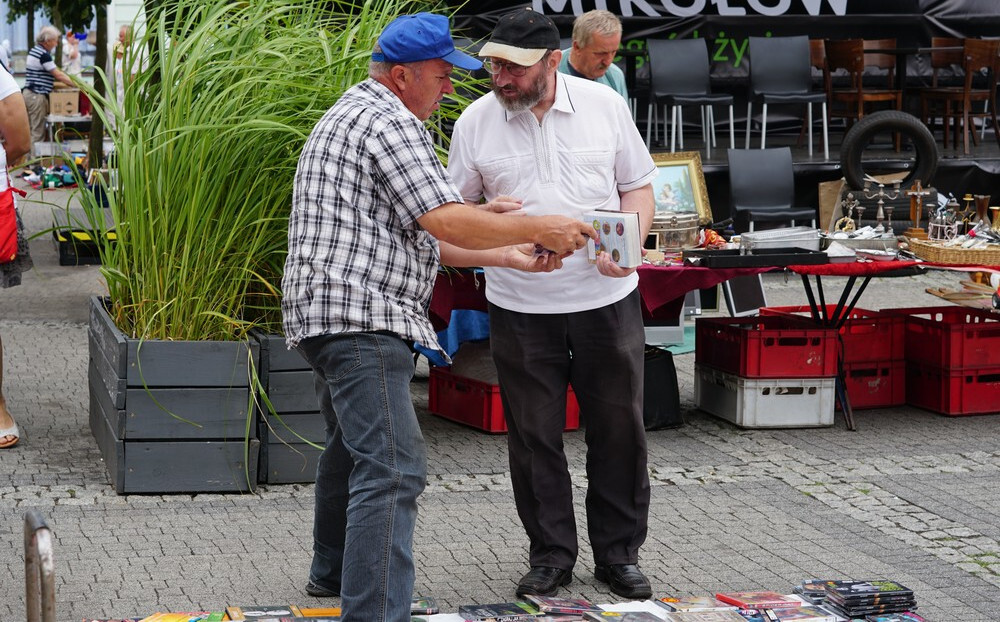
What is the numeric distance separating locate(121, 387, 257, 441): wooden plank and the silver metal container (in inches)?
94.1

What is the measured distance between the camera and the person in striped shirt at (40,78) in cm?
1923

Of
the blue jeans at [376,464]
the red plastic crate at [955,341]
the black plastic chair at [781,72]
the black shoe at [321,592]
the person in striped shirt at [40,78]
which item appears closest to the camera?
the blue jeans at [376,464]

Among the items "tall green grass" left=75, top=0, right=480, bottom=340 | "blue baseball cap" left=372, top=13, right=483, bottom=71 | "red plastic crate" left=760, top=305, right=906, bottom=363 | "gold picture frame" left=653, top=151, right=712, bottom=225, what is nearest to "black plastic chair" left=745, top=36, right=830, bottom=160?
"gold picture frame" left=653, top=151, right=712, bottom=225

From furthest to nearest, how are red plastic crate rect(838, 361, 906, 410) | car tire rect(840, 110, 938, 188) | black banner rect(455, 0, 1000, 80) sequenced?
1. black banner rect(455, 0, 1000, 80)
2. car tire rect(840, 110, 938, 188)
3. red plastic crate rect(838, 361, 906, 410)

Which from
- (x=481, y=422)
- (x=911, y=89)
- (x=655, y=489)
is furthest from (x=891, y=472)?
(x=911, y=89)

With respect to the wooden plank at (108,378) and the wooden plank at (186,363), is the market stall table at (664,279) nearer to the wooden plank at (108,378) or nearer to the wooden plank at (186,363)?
the wooden plank at (186,363)

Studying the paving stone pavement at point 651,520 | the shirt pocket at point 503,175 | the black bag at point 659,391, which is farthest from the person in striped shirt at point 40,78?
the shirt pocket at point 503,175

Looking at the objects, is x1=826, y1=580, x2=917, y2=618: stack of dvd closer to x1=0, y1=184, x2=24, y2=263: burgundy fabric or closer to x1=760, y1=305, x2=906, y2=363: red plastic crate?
x1=760, y1=305, x2=906, y2=363: red plastic crate

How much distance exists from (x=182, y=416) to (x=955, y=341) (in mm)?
3903

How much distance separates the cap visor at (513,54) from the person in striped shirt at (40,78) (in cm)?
1623

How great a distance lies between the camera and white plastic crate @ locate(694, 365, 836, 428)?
670 centimetres

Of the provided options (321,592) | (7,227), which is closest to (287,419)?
(321,592)

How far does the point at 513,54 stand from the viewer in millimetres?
4102

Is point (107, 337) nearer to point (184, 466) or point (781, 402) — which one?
point (184, 466)
